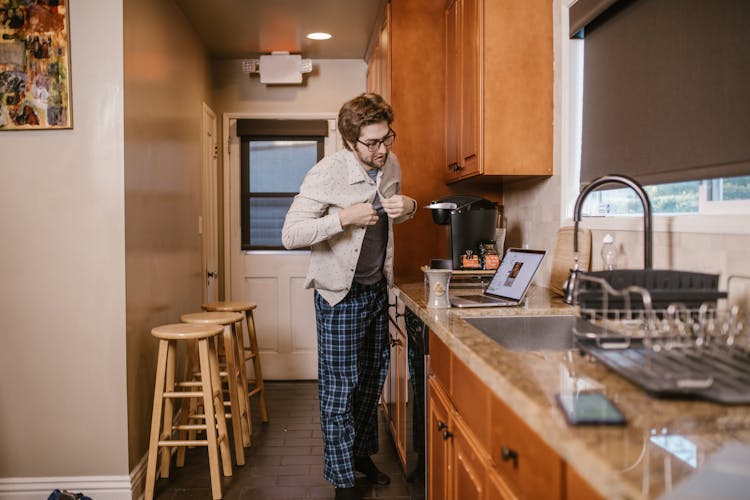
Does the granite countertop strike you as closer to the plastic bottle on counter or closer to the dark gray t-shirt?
the plastic bottle on counter

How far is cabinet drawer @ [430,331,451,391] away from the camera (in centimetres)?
179

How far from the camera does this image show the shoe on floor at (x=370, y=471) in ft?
9.40

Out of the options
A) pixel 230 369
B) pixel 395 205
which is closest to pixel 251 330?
pixel 230 369

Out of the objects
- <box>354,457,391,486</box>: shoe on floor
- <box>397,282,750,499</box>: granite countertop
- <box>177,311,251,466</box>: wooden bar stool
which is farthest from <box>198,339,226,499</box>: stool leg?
<box>397,282,750,499</box>: granite countertop

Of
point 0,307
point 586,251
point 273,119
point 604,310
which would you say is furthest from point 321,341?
point 273,119

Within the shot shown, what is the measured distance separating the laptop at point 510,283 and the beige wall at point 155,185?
1.53 m

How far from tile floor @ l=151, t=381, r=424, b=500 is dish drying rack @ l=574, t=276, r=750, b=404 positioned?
4.39 feet

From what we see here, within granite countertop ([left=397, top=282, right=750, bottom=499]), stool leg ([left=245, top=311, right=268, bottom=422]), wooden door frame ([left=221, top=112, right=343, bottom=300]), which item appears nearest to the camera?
granite countertop ([left=397, top=282, right=750, bottom=499])

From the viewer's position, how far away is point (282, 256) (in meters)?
4.97

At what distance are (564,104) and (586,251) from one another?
27.4 inches

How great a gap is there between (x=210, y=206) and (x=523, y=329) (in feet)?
10.8

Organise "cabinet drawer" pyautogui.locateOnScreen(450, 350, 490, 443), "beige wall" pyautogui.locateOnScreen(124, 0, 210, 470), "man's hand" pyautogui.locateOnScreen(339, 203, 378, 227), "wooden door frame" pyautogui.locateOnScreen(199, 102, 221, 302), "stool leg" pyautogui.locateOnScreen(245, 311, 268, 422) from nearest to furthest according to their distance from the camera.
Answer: "cabinet drawer" pyautogui.locateOnScreen(450, 350, 490, 443)
"man's hand" pyautogui.locateOnScreen(339, 203, 378, 227)
"beige wall" pyautogui.locateOnScreen(124, 0, 210, 470)
"stool leg" pyautogui.locateOnScreen(245, 311, 268, 422)
"wooden door frame" pyautogui.locateOnScreen(199, 102, 221, 302)

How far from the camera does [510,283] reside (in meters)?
2.25

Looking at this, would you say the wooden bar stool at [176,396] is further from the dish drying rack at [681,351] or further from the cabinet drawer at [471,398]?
the dish drying rack at [681,351]
